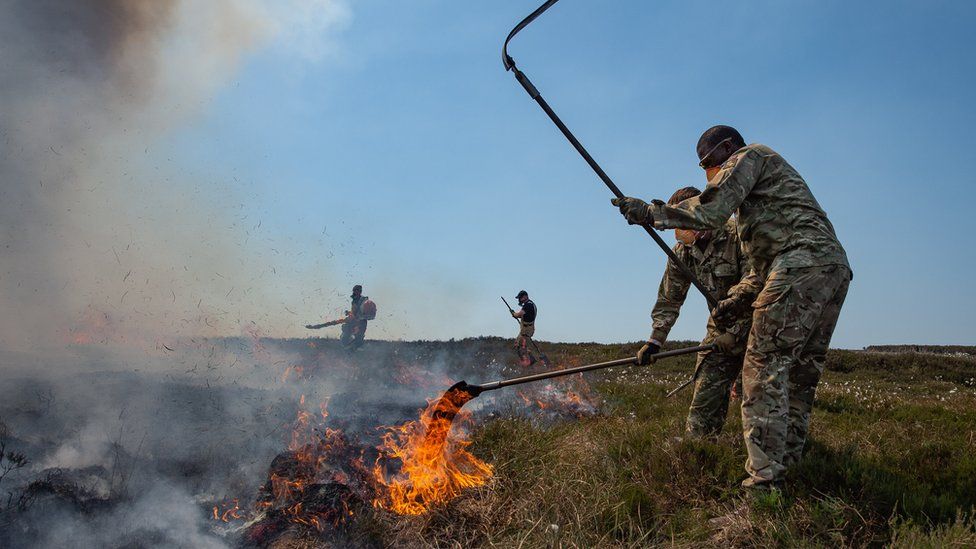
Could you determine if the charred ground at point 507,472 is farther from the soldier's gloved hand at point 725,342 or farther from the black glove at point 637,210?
the black glove at point 637,210

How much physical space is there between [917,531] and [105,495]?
6.21m

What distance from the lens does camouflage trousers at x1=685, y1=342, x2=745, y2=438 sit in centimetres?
549

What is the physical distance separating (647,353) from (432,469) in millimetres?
2134

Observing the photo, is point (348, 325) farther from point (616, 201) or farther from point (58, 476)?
point (616, 201)

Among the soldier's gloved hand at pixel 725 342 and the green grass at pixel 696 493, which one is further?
the soldier's gloved hand at pixel 725 342

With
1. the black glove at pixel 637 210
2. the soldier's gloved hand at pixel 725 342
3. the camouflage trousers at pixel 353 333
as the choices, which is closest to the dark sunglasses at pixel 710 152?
the black glove at pixel 637 210

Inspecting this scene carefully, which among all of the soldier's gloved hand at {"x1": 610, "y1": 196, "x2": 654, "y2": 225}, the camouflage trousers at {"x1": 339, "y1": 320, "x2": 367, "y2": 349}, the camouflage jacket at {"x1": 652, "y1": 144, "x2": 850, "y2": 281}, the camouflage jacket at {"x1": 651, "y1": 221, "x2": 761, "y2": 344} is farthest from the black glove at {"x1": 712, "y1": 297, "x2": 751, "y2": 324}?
the camouflage trousers at {"x1": 339, "y1": 320, "x2": 367, "y2": 349}

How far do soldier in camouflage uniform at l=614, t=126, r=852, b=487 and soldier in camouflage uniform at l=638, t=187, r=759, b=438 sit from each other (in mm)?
690

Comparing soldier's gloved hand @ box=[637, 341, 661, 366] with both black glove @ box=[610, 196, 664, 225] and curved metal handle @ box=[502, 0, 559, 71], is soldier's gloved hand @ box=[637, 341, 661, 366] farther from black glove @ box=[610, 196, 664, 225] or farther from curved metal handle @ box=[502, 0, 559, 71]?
curved metal handle @ box=[502, 0, 559, 71]

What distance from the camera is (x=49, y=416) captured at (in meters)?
7.13

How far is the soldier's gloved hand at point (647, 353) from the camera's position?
5.08 m

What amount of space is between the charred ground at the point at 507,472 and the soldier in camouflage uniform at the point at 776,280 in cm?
39

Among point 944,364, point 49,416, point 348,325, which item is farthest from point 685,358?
point 49,416

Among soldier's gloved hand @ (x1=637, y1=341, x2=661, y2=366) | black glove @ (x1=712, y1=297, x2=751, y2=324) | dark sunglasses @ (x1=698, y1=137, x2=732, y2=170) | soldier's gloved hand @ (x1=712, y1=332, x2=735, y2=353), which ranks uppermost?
dark sunglasses @ (x1=698, y1=137, x2=732, y2=170)
